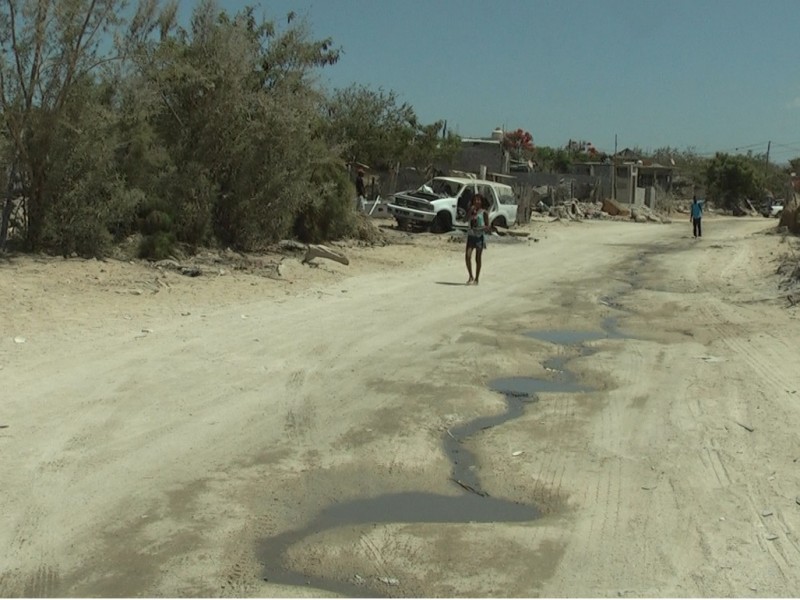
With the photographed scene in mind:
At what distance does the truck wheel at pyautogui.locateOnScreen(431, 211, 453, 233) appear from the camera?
30.4m

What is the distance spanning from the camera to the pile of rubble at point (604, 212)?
49191mm

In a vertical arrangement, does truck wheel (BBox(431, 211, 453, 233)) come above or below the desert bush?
Result: below

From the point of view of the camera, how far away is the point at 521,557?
4.82 meters

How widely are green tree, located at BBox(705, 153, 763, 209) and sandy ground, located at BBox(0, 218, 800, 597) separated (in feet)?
217

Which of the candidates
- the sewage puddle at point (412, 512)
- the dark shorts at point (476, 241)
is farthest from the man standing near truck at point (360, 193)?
the sewage puddle at point (412, 512)

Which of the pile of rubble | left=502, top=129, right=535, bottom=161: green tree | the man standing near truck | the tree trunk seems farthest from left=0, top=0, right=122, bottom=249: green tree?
left=502, top=129, right=535, bottom=161: green tree

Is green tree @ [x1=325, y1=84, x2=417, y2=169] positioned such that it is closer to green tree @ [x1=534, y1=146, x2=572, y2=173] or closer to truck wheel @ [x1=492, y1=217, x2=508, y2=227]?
truck wheel @ [x1=492, y1=217, x2=508, y2=227]

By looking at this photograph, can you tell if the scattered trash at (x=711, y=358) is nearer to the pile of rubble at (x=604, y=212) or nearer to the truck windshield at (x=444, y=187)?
the truck windshield at (x=444, y=187)

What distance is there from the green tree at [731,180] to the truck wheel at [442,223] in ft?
A: 167

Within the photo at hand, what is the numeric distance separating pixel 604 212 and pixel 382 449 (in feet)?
165

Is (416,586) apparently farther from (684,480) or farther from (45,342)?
(45,342)

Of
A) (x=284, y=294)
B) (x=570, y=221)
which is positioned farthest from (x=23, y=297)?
(x=570, y=221)

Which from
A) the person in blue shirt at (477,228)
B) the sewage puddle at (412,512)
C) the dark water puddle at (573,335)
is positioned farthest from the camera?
the person in blue shirt at (477,228)

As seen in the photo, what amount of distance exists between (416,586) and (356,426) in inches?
113
